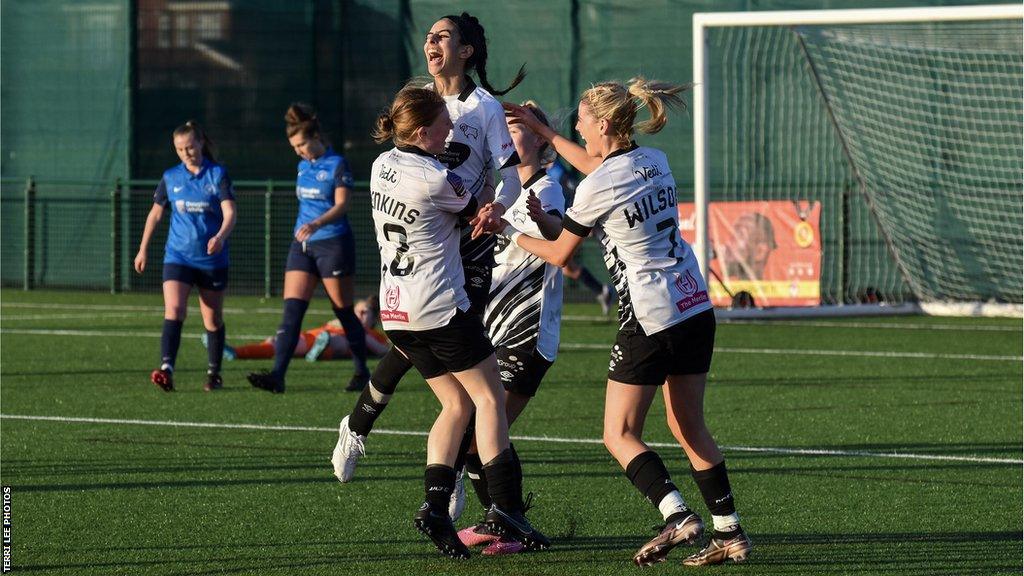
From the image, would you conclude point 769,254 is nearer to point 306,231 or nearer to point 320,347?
point 320,347

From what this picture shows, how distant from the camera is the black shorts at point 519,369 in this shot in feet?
20.2

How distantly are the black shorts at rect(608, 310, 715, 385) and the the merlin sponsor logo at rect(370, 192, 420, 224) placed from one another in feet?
2.84

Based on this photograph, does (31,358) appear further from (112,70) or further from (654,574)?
(112,70)

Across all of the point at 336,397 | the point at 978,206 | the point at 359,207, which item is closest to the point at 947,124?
the point at 978,206

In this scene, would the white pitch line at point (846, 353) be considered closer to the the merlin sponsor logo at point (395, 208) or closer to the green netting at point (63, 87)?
the the merlin sponsor logo at point (395, 208)

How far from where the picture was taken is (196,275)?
35.4 feet

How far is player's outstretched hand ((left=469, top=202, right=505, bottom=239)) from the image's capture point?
17.3ft

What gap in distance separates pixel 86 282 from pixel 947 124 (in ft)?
41.6

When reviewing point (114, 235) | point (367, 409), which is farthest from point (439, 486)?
point (114, 235)

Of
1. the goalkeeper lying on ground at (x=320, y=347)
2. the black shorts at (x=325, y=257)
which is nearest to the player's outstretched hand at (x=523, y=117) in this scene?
the black shorts at (x=325, y=257)

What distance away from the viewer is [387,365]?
6.08 m

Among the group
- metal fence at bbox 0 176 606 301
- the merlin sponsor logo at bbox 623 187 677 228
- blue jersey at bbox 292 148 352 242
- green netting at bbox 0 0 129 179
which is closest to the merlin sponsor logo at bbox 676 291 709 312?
the merlin sponsor logo at bbox 623 187 677 228

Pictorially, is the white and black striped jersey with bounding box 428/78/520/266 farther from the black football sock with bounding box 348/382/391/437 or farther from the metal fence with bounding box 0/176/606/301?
the metal fence with bounding box 0/176/606/301

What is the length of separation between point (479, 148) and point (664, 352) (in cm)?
114
